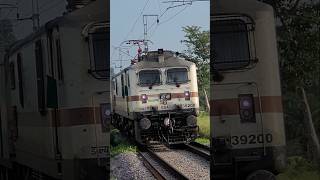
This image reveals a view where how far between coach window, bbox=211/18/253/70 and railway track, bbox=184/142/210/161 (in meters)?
0.54

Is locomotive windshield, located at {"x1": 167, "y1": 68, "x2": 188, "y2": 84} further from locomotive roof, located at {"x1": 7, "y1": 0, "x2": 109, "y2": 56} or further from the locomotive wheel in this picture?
the locomotive wheel

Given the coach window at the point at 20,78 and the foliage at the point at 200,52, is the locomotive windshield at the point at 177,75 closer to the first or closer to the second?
the foliage at the point at 200,52

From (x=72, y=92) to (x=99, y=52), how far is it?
0.32 m

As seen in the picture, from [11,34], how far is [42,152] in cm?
94

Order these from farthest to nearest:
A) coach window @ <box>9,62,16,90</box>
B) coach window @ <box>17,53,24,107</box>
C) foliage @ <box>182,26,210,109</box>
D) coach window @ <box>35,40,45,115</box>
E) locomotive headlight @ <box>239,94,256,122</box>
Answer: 1. coach window @ <box>9,62,16,90</box>
2. coach window @ <box>17,53,24,107</box>
3. coach window @ <box>35,40,45,115</box>
4. locomotive headlight @ <box>239,94,256,122</box>
5. foliage @ <box>182,26,210,109</box>

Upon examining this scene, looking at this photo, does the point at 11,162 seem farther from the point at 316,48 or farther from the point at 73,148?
the point at 316,48

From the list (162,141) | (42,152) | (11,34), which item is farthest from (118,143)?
(11,34)

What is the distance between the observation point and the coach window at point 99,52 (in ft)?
12.9

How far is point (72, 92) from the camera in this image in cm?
397

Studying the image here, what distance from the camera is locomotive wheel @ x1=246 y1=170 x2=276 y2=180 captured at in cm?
414

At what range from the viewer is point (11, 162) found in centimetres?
518

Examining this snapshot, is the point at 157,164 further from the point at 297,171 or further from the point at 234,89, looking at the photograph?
the point at 297,171

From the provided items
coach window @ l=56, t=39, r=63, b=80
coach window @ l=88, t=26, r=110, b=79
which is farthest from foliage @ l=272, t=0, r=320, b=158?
coach window @ l=56, t=39, r=63, b=80

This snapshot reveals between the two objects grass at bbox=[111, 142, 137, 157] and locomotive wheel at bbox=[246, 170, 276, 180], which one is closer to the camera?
grass at bbox=[111, 142, 137, 157]
